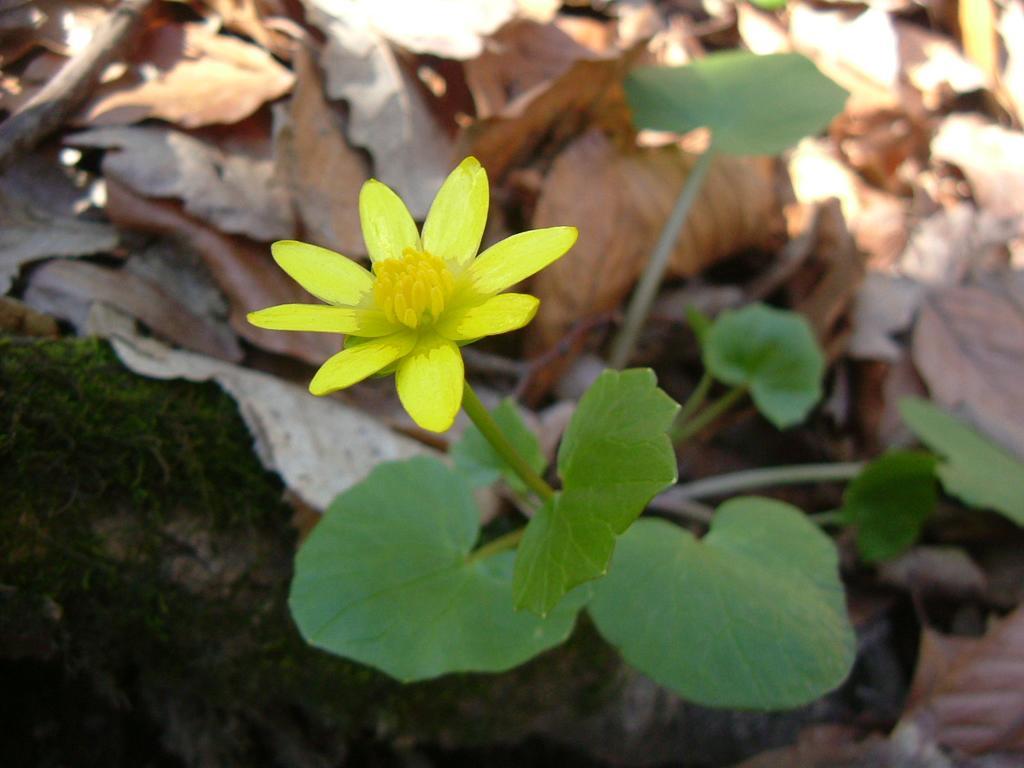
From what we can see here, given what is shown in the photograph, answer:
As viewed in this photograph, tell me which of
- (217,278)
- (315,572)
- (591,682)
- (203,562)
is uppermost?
(217,278)

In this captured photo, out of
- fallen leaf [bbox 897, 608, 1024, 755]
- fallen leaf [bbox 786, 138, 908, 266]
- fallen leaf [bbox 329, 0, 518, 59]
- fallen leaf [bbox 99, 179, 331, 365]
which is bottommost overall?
fallen leaf [bbox 897, 608, 1024, 755]

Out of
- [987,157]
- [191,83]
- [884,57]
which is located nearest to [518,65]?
[191,83]

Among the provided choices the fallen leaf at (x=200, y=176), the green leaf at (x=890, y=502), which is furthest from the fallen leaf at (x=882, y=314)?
the fallen leaf at (x=200, y=176)

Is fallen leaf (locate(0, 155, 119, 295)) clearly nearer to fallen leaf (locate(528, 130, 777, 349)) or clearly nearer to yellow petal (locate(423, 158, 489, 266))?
yellow petal (locate(423, 158, 489, 266))

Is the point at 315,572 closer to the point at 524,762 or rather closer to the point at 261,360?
the point at 261,360

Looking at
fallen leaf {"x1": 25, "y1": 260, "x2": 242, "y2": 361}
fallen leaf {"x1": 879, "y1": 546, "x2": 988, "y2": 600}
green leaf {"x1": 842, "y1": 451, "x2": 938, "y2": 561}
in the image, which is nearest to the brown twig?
fallen leaf {"x1": 25, "y1": 260, "x2": 242, "y2": 361}

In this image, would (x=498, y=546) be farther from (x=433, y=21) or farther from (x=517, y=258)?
(x=433, y=21)

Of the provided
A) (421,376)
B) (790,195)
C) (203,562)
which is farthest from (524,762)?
(790,195)
